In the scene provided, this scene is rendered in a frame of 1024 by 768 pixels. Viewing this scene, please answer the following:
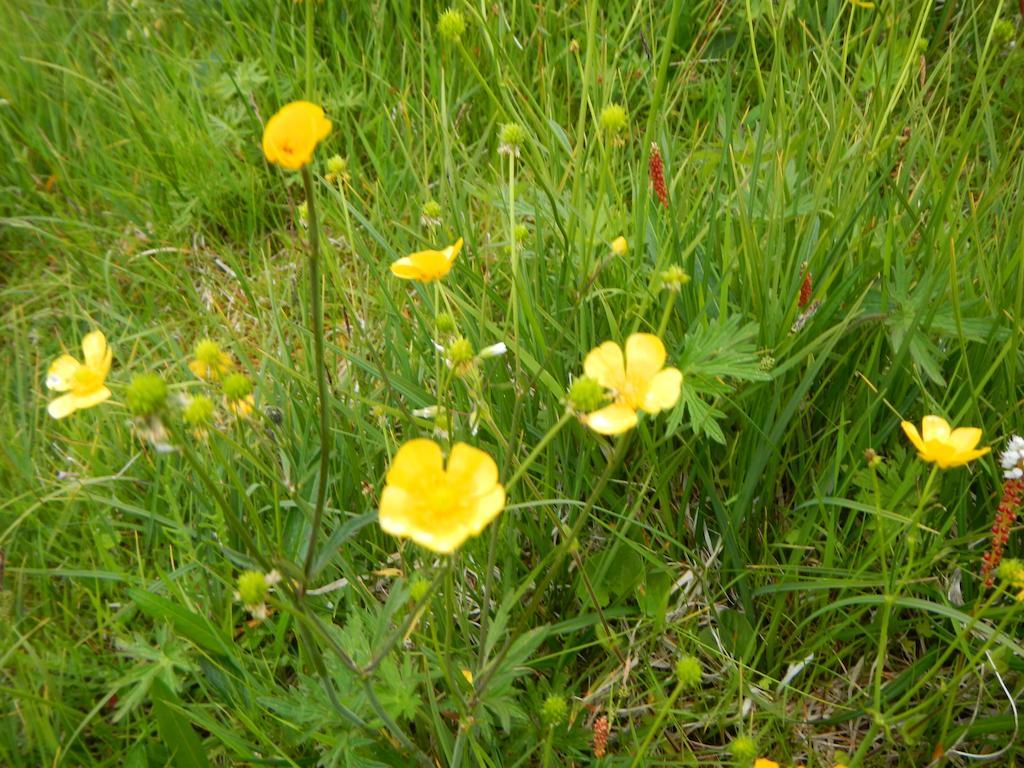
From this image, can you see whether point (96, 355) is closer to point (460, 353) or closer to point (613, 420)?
point (460, 353)

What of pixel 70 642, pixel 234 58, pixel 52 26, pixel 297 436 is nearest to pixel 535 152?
pixel 297 436

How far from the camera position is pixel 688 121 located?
7.98 feet

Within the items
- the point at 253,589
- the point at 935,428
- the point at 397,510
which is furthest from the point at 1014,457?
the point at 253,589

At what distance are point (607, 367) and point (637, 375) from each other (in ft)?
0.12

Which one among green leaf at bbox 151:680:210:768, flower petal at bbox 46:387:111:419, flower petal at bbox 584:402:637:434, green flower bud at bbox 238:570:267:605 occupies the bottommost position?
green leaf at bbox 151:680:210:768

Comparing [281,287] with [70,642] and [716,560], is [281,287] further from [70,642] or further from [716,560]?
[716,560]

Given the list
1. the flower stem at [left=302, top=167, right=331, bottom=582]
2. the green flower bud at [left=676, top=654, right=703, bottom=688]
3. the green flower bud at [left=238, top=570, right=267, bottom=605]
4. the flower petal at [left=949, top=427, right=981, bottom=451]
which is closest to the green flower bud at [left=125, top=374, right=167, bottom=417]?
the flower stem at [left=302, top=167, right=331, bottom=582]

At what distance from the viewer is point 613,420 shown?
100 cm

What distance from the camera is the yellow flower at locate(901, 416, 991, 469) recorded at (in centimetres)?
118

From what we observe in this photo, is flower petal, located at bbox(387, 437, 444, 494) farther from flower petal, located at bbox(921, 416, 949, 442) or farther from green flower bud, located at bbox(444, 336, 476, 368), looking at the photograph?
flower petal, located at bbox(921, 416, 949, 442)

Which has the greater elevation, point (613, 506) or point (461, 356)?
point (461, 356)

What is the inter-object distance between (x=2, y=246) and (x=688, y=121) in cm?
196

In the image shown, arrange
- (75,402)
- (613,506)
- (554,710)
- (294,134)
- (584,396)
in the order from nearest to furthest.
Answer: (294,134) < (584,396) < (75,402) < (554,710) < (613,506)

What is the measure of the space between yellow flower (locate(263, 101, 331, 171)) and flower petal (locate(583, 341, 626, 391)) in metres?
0.39
